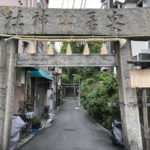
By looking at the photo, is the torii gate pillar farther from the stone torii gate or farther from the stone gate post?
the stone gate post

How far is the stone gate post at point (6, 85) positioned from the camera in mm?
9109

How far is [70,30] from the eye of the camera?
9.50m

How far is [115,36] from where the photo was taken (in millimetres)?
9438

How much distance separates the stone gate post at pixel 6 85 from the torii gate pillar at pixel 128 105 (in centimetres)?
425

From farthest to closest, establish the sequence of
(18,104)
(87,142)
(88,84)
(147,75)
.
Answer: (88,84) < (18,104) < (87,142) < (147,75)

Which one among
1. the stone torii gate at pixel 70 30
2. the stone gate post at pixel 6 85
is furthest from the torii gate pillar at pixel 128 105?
the stone gate post at pixel 6 85

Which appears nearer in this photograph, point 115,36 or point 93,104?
point 115,36

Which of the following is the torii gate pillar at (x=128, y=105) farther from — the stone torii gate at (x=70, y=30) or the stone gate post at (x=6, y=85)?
the stone gate post at (x=6, y=85)

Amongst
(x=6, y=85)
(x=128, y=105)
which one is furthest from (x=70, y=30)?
(x=128, y=105)

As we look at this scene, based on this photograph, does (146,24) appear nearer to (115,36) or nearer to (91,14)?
(115,36)

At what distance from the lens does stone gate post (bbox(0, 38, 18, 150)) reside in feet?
29.9

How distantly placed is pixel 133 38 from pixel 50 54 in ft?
10.9

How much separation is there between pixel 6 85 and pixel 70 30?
10.7 feet

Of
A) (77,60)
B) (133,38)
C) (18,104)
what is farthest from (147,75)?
(18,104)
